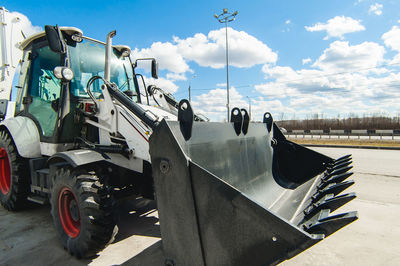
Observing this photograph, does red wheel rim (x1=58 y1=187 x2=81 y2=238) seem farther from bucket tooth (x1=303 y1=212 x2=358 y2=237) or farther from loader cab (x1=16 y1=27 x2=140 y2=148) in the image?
bucket tooth (x1=303 y1=212 x2=358 y2=237)

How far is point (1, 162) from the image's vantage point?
15.8 feet

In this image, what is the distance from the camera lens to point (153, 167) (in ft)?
6.27

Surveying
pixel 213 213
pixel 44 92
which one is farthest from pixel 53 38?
pixel 213 213

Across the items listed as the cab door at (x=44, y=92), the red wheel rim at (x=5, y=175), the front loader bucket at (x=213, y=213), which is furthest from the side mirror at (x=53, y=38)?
the red wheel rim at (x=5, y=175)

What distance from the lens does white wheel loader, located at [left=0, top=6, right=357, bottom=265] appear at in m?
1.64

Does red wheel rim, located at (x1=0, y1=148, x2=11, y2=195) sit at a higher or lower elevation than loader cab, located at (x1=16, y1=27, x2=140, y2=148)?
lower

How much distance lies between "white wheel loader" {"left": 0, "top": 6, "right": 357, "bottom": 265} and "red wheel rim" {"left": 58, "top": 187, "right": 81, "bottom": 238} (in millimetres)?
13

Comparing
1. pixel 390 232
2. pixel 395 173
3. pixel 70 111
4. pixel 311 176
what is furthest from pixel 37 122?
pixel 395 173

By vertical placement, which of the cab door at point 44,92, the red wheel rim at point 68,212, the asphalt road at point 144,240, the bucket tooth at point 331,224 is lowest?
the asphalt road at point 144,240

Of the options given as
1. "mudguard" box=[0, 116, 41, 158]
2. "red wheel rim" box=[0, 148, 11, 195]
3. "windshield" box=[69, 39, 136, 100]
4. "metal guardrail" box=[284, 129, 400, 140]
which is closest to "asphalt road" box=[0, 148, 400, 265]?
"red wheel rim" box=[0, 148, 11, 195]

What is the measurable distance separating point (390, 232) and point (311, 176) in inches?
49.3

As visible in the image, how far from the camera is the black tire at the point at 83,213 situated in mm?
2744

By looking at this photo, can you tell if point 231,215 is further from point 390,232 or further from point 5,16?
point 5,16

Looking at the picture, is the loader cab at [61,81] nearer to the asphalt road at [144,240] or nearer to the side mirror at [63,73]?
the side mirror at [63,73]
